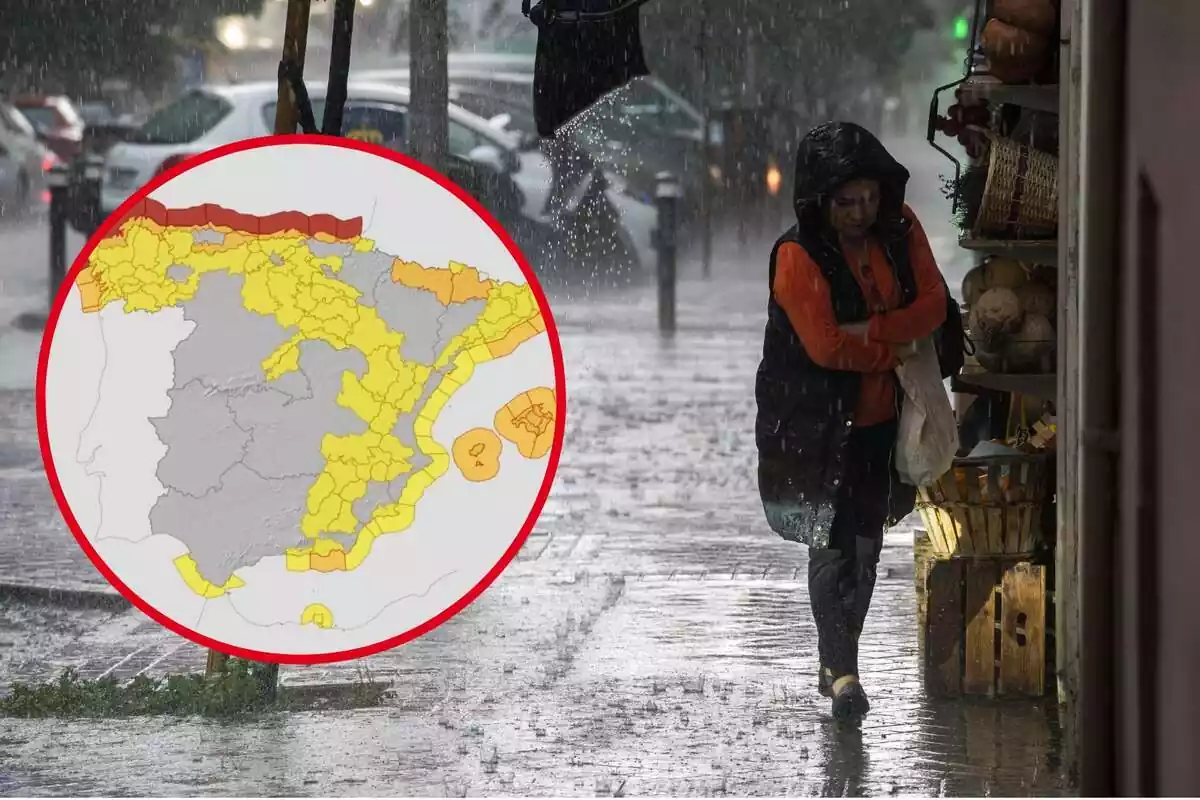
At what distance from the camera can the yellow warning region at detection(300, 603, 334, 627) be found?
5535mm

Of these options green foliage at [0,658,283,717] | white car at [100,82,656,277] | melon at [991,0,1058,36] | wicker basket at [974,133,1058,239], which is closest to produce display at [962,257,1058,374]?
wicker basket at [974,133,1058,239]

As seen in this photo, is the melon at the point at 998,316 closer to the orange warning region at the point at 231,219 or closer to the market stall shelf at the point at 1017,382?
the market stall shelf at the point at 1017,382

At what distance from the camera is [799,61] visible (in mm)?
8297

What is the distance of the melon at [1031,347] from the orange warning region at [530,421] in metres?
1.38

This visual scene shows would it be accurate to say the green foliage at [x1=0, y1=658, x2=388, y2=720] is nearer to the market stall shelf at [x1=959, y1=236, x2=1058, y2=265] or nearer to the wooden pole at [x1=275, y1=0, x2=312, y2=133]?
the wooden pole at [x1=275, y1=0, x2=312, y2=133]

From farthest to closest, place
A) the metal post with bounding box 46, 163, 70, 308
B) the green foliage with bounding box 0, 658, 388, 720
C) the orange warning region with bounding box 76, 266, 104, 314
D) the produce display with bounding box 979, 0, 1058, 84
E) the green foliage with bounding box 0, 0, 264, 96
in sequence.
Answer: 1. the metal post with bounding box 46, 163, 70, 308
2. the green foliage with bounding box 0, 0, 264, 96
3. the green foliage with bounding box 0, 658, 388, 720
4. the produce display with bounding box 979, 0, 1058, 84
5. the orange warning region with bounding box 76, 266, 104, 314

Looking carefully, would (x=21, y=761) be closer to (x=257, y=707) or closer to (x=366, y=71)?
(x=257, y=707)

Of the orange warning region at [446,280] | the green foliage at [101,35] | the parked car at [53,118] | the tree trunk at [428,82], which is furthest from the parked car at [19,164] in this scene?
the orange warning region at [446,280]

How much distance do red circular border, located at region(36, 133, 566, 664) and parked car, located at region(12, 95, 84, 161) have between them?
9062 mm

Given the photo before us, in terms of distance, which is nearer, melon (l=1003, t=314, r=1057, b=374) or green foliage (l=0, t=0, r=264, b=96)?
melon (l=1003, t=314, r=1057, b=374)

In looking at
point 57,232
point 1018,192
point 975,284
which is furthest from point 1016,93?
point 57,232

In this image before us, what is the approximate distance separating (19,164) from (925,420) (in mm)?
10823

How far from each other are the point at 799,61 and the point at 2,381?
5.64 meters

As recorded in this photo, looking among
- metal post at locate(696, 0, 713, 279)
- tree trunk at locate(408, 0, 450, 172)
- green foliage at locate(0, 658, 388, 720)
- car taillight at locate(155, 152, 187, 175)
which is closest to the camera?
green foliage at locate(0, 658, 388, 720)
